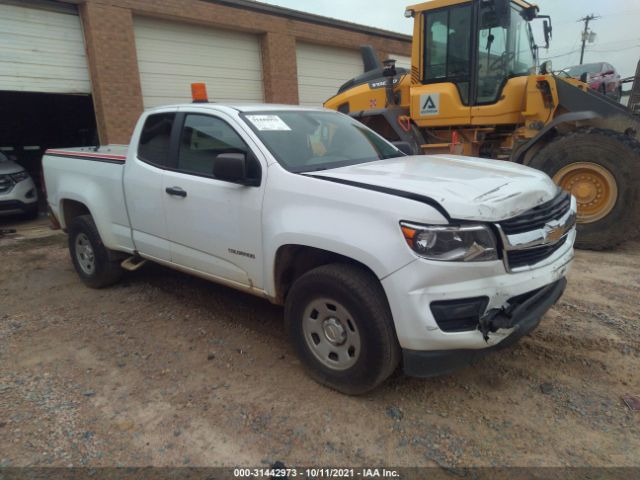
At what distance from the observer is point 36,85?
9.31 m

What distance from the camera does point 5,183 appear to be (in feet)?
28.9

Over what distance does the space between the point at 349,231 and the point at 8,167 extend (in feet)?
30.9

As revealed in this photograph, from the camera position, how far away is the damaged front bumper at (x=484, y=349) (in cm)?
243

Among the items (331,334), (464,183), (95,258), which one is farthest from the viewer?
(95,258)

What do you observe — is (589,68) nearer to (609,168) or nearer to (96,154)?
(609,168)

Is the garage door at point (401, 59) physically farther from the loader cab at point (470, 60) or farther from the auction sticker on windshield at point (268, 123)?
the auction sticker on windshield at point (268, 123)

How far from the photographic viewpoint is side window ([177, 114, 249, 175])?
345cm

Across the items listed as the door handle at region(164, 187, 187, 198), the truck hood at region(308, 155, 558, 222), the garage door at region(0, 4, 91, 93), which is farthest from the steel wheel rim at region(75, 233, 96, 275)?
the garage door at region(0, 4, 91, 93)

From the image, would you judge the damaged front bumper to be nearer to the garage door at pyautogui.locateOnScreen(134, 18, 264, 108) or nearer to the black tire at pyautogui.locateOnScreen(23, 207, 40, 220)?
the black tire at pyautogui.locateOnScreen(23, 207, 40, 220)

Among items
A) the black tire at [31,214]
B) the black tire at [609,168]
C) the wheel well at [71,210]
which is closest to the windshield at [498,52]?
the black tire at [609,168]

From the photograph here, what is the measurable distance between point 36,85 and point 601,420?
1094 centimetres

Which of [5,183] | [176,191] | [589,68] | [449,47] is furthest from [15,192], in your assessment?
[589,68]

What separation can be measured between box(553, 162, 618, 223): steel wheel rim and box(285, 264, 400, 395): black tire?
4.29 m

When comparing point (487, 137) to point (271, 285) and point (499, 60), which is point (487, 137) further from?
point (271, 285)
